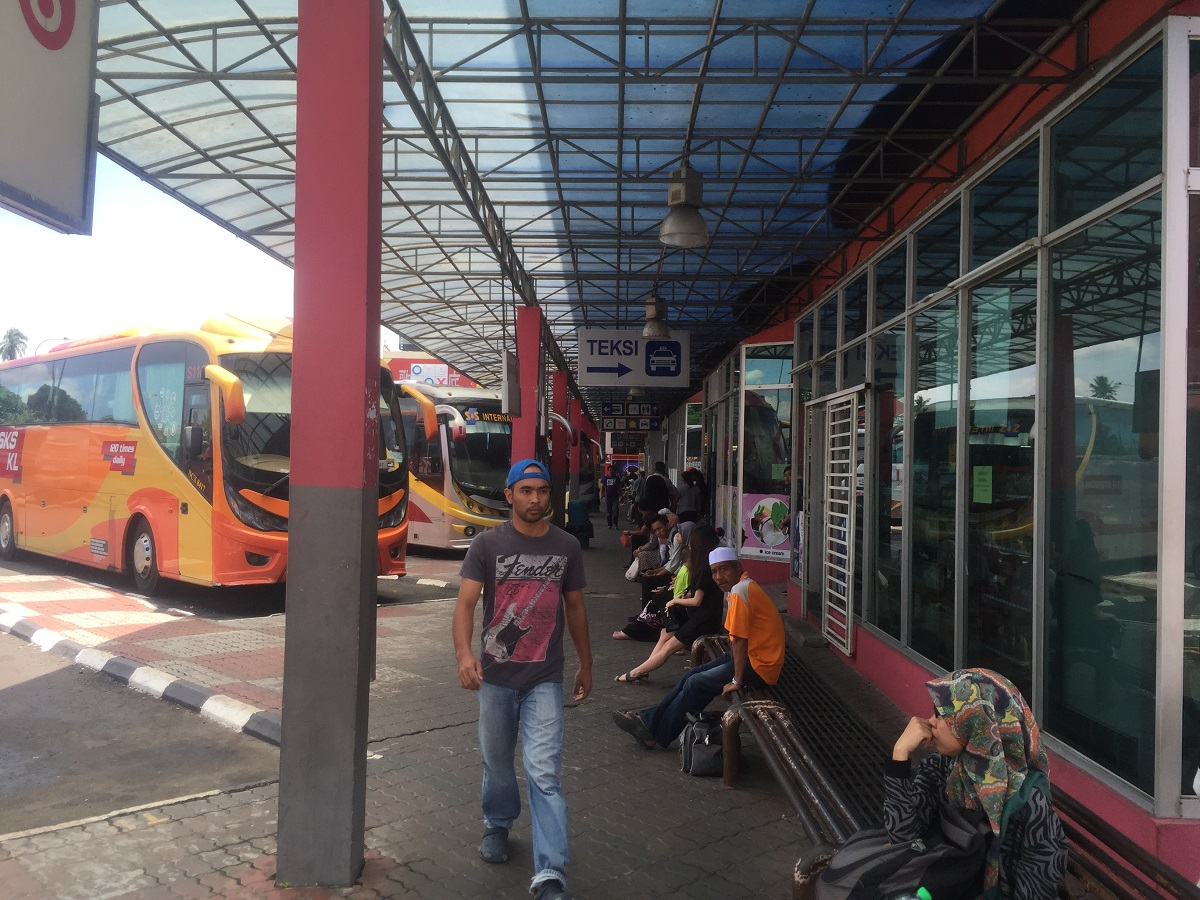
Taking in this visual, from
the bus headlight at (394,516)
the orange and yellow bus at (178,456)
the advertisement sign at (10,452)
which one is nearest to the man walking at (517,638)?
Answer: the orange and yellow bus at (178,456)

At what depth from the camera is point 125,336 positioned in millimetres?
13766

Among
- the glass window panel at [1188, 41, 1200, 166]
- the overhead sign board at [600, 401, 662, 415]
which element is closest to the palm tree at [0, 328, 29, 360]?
the overhead sign board at [600, 401, 662, 415]

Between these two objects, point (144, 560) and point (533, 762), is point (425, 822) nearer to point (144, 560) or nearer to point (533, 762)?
point (533, 762)

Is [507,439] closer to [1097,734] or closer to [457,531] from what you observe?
[457,531]

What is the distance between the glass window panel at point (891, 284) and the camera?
893 centimetres

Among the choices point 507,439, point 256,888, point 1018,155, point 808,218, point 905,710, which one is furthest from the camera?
point 507,439

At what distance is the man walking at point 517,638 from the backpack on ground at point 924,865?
140 centimetres

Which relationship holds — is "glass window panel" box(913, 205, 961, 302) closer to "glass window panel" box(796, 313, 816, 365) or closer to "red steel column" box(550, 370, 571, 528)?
"glass window panel" box(796, 313, 816, 365)

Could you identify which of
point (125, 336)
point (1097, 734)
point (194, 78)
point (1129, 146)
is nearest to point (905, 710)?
point (1097, 734)

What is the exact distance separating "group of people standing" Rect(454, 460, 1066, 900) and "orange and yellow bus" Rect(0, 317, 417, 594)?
523 centimetres

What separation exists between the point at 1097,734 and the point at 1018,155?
11.9 feet

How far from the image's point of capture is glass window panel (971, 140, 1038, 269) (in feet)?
20.0

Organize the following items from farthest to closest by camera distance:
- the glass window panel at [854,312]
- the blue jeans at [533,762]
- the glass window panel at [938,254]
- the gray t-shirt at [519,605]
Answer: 1. the glass window panel at [854,312]
2. the glass window panel at [938,254]
3. the gray t-shirt at [519,605]
4. the blue jeans at [533,762]

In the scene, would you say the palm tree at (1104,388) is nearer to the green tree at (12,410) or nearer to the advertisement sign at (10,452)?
the green tree at (12,410)
